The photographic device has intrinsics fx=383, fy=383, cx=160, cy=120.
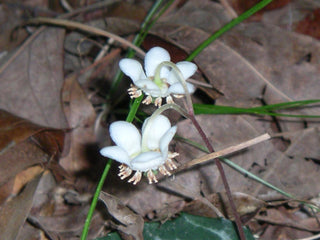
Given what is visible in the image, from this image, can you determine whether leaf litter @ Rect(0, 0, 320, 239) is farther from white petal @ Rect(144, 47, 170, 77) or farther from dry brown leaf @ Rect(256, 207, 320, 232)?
white petal @ Rect(144, 47, 170, 77)

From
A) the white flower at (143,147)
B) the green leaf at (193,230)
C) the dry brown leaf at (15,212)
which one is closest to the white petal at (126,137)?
the white flower at (143,147)

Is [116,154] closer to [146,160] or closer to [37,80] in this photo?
[146,160]

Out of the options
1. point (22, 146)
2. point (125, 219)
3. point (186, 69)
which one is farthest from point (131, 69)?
point (22, 146)

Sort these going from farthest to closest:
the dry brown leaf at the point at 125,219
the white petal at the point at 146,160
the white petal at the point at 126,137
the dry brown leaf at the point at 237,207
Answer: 1. the dry brown leaf at the point at 237,207
2. the dry brown leaf at the point at 125,219
3. the white petal at the point at 126,137
4. the white petal at the point at 146,160

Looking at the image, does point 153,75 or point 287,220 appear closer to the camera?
point 153,75

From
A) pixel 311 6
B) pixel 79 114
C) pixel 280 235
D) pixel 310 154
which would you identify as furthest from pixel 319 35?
pixel 79 114

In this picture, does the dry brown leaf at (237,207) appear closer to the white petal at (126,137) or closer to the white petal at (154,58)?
the white petal at (126,137)

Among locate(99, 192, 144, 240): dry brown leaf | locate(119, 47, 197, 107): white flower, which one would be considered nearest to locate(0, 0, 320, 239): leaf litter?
locate(99, 192, 144, 240): dry brown leaf
